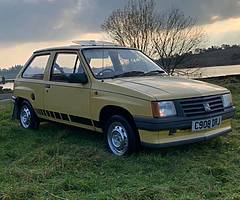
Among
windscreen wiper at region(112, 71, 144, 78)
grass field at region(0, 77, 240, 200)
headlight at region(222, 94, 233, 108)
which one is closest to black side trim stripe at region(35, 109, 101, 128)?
grass field at region(0, 77, 240, 200)

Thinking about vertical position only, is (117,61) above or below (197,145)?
above

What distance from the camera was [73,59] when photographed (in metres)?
6.96

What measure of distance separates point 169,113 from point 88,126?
65.6 inches

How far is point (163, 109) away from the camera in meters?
5.44

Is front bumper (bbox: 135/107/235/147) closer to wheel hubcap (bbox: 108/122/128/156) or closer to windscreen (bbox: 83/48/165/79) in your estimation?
wheel hubcap (bbox: 108/122/128/156)

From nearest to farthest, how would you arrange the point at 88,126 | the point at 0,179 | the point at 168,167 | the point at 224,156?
the point at 0,179
the point at 168,167
the point at 224,156
the point at 88,126

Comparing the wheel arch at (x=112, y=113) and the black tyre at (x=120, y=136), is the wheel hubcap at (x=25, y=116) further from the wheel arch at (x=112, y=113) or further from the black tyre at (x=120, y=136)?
the black tyre at (x=120, y=136)

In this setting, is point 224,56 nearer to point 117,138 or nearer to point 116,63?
point 116,63

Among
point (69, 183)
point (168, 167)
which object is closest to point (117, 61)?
point (168, 167)

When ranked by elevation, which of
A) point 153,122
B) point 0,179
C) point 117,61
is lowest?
point 0,179

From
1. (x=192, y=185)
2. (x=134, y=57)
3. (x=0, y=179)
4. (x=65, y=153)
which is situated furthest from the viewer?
(x=134, y=57)

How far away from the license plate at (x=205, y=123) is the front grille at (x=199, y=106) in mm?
98

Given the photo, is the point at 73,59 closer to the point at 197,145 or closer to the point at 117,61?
the point at 117,61

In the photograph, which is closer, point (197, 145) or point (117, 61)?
point (197, 145)
